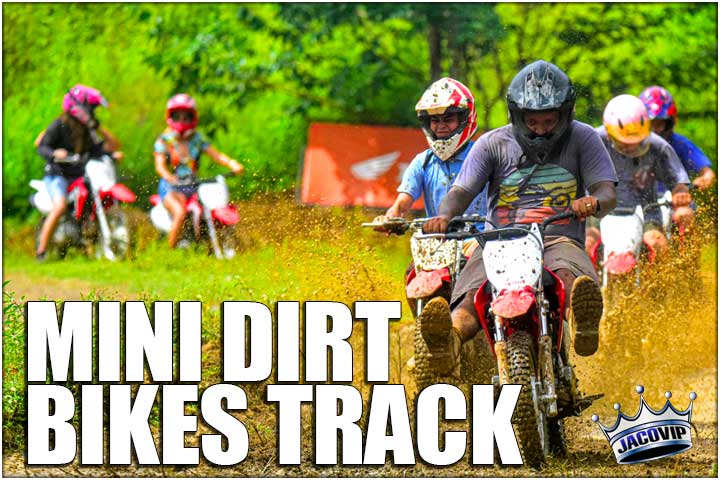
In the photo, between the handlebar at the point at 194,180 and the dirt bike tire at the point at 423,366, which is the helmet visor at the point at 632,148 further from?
the handlebar at the point at 194,180

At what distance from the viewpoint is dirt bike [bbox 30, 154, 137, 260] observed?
16.1m

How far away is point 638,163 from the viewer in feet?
37.3

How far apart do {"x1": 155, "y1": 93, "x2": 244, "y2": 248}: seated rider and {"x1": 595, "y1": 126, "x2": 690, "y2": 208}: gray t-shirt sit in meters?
4.59

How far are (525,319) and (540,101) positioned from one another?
118 centimetres

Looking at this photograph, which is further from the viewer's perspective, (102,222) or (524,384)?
(102,222)

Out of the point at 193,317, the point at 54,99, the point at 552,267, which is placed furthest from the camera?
the point at 54,99

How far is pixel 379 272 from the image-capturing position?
1015 cm

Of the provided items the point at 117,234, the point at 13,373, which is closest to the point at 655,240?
the point at 13,373

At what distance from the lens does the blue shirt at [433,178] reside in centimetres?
906

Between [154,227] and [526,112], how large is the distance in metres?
8.49

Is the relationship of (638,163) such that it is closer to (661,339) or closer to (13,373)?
(661,339)

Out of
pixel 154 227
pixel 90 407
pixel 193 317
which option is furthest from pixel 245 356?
pixel 154 227

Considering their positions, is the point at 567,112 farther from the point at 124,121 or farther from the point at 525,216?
the point at 124,121

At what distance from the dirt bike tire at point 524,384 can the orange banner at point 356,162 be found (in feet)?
28.5
